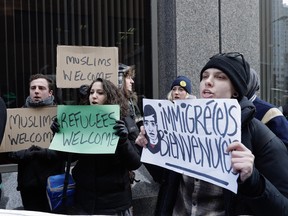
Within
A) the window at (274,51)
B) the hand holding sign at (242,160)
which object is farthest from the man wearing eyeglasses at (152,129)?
the window at (274,51)

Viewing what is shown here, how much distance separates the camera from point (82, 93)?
12.0 ft

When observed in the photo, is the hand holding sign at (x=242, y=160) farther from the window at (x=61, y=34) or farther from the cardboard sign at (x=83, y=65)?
the window at (x=61, y=34)

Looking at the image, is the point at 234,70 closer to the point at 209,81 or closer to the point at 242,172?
the point at 209,81

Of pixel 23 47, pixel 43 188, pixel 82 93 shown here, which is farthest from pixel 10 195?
pixel 23 47

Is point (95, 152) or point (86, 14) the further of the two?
point (86, 14)

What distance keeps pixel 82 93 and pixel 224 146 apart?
2155mm

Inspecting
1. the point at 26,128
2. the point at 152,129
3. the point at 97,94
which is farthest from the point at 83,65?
the point at 152,129

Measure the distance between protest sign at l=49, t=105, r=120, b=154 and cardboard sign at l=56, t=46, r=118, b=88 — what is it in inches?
28.9

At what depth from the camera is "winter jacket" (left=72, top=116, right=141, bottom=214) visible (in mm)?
3002

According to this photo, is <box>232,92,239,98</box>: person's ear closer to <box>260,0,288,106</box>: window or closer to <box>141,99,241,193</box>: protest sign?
<box>141,99,241,193</box>: protest sign

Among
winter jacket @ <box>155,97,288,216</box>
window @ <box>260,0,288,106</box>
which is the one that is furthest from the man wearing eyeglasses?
window @ <box>260,0,288,106</box>

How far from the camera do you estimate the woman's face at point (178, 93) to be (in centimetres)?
478

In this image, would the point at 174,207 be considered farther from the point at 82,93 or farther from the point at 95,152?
the point at 82,93

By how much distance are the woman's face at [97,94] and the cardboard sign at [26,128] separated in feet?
2.02
